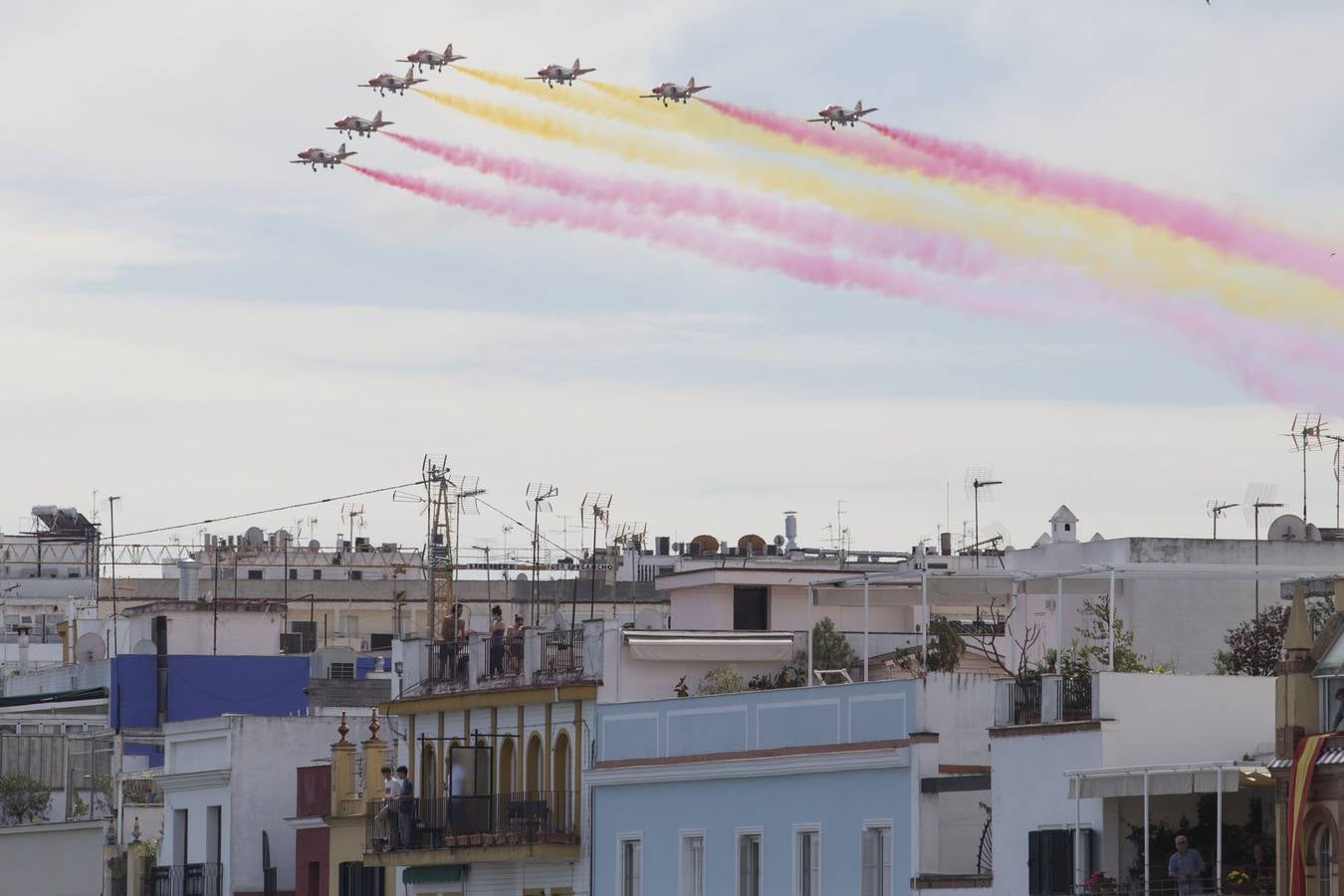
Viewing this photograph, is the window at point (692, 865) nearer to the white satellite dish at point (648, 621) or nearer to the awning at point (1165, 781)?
the white satellite dish at point (648, 621)

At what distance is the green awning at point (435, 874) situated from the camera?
70.2 m

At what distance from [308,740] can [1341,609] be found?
41.9m

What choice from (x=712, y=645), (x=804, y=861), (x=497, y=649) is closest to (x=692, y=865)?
(x=804, y=861)

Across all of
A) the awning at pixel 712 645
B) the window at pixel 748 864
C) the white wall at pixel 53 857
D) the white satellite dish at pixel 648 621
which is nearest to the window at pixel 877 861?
the window at pixel 748 864

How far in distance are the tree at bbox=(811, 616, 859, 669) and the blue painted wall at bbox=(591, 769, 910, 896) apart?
6.18 metres

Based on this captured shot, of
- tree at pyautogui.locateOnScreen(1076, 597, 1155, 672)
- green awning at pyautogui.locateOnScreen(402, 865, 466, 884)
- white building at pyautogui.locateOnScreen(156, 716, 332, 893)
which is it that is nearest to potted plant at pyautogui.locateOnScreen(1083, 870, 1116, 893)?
tree at pyautogui.locateOnScreen(1076, 597, 1155, 672)

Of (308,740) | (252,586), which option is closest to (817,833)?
(308,740)

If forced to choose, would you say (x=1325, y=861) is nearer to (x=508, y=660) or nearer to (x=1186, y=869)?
(x=1186, y=869)

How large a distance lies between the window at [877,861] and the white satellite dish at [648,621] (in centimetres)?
1222

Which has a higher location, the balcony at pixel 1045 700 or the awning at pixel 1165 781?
the balcony at pixel 1045 700

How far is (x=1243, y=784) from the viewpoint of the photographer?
4703 centimetres

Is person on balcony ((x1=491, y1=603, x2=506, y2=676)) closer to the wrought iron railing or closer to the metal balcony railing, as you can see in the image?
the wrought iron railing

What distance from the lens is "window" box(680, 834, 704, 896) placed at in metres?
60.9

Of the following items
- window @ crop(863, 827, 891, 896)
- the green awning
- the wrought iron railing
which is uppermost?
the wrought iron railing
